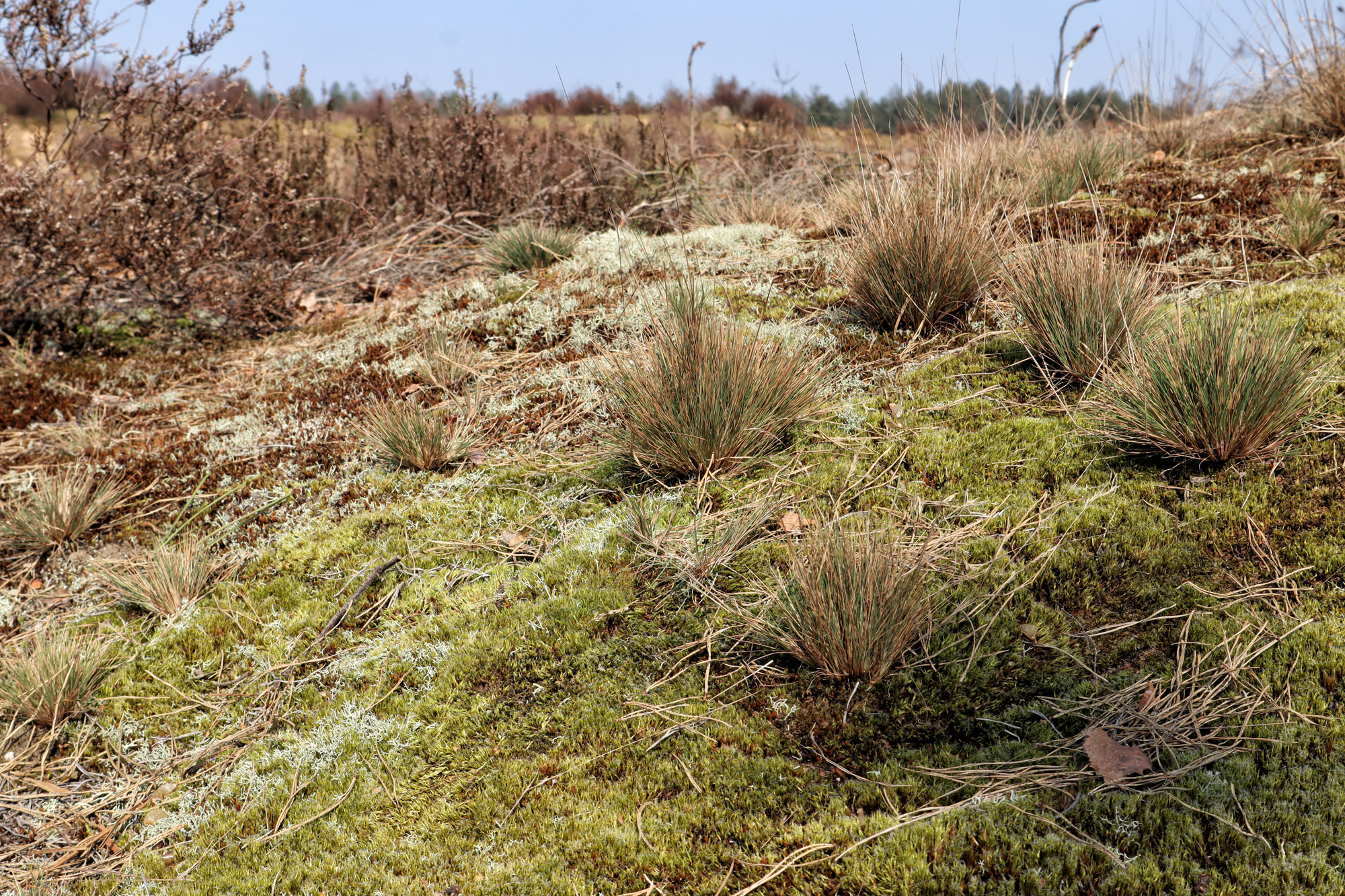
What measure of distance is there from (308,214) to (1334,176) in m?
9.53

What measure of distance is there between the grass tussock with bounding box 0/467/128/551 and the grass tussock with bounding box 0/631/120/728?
1094mm

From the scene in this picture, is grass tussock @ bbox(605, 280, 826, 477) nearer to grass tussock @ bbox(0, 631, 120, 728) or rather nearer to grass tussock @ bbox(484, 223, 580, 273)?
grass tussock @ bbox(0, 631, 120, 728)

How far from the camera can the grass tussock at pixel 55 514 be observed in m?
4.15

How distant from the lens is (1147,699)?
223 cm

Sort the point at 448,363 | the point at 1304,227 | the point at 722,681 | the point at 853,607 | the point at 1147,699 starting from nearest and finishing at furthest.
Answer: the point at 1147,699
the point at 853,607
the point at 722,681
the point at 1304,227
the point at 448,363

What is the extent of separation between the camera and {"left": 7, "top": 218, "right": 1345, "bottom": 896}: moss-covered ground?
6.48ft

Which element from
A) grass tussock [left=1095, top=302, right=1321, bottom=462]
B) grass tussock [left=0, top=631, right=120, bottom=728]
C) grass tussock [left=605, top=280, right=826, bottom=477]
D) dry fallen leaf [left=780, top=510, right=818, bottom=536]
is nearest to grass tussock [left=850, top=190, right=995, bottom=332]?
grass tussock [left=605, top=280, right=826, bottom=477]

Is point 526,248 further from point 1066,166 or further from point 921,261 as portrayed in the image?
point 1066,166

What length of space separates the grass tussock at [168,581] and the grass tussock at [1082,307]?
4.05 m

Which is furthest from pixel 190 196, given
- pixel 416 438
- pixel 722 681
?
→ pixel 722 681

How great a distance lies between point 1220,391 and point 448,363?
4.04 meters

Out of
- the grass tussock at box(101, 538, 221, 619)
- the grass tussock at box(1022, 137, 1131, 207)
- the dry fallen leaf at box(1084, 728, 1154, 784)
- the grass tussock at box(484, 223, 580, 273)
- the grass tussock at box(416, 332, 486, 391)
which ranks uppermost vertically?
the grass tussock at box(1022, 137, 1131, 207)

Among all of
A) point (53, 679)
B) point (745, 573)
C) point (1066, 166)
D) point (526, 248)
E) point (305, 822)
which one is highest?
point (1066, 166)

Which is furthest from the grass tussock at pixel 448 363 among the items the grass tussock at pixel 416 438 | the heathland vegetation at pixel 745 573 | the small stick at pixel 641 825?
the small stick at pixel 641 825
